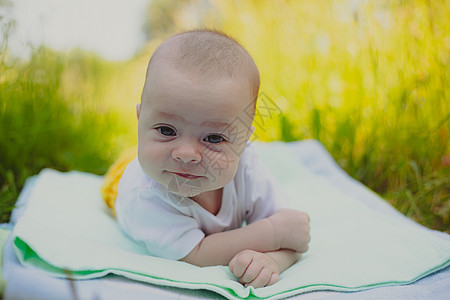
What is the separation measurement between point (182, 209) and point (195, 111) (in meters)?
0.35

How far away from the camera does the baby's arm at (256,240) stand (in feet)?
4.09

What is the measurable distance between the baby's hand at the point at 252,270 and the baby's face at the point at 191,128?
0.73ft

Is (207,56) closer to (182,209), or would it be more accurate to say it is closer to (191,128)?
(191,128)

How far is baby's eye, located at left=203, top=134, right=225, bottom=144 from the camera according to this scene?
111 centimetres

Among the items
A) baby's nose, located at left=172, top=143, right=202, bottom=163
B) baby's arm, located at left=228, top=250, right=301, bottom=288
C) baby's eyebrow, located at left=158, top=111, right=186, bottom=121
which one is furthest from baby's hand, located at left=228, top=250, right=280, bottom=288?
baby's eyebrow, located at left=158, top=111, right=186, bottom=121

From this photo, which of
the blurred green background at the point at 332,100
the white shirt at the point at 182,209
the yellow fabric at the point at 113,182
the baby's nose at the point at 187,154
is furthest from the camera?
the blurred green background at the point at 332,100

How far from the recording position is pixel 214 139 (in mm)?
1125

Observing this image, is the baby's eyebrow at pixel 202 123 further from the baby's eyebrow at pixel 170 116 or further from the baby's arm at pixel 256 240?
the baby's arm at pixel 256 240

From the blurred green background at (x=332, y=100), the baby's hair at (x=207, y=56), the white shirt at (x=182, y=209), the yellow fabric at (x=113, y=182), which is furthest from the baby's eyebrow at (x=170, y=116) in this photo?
the blurred green background at (x=332, y=100)

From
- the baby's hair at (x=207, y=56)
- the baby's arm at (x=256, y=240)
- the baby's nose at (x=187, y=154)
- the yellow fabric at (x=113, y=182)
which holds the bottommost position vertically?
the yellow fabric at (x=113, y=182)

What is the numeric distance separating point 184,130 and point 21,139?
50.4 inches

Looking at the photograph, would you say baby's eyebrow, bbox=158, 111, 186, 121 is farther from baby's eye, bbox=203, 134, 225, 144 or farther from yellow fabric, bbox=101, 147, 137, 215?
yellow fabric, bbox=101, 147, 137, 215

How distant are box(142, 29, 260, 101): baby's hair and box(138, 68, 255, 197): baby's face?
0.02 metres

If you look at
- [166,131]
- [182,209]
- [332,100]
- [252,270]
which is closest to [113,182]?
[182,209]
